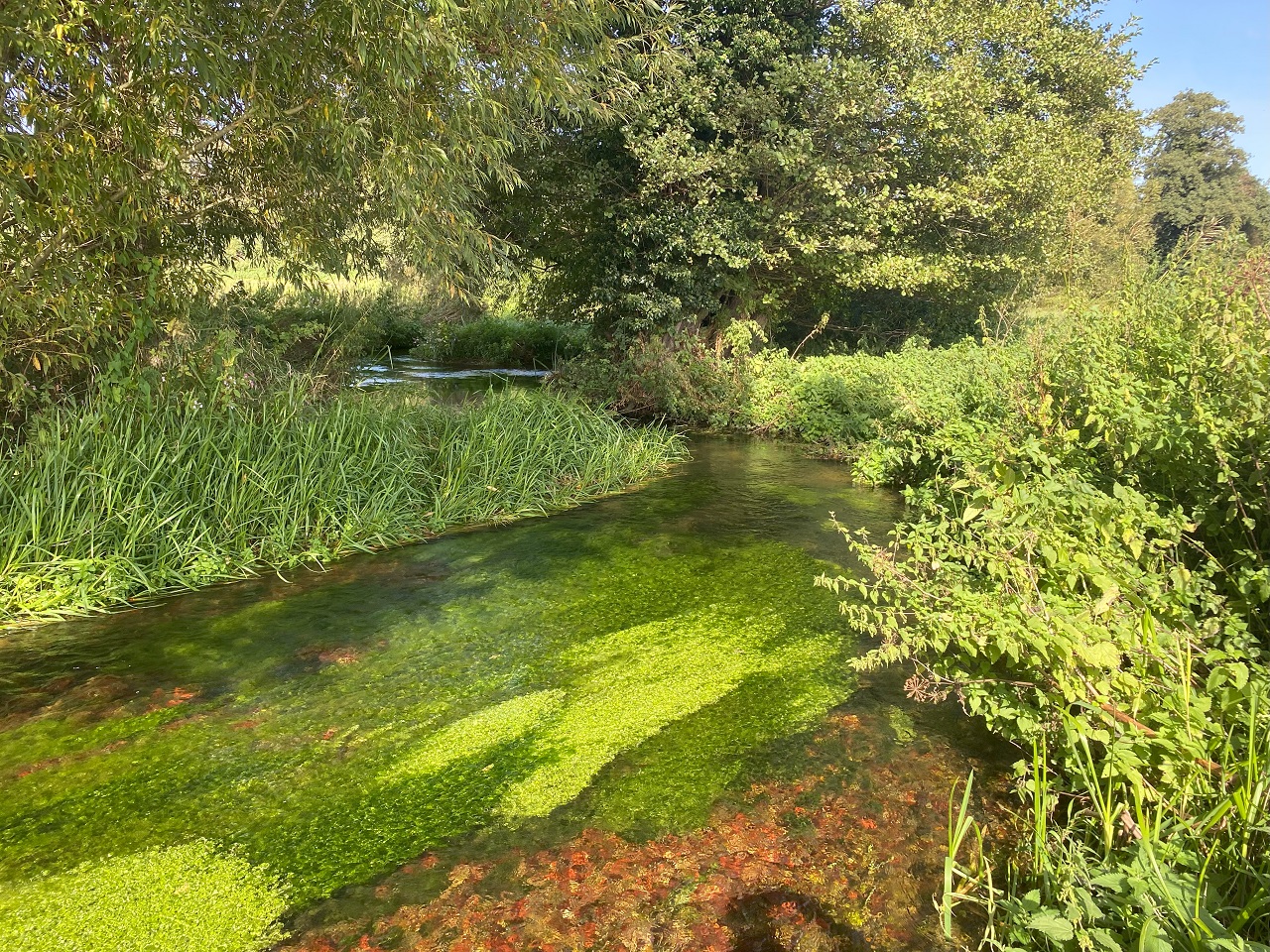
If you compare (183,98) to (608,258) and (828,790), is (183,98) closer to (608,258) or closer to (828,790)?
(828,790)

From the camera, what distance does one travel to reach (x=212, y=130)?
5.36 meters

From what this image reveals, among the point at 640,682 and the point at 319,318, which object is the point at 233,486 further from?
the point at 319,318

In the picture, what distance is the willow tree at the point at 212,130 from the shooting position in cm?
414

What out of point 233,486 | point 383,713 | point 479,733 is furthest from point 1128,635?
point 233,486

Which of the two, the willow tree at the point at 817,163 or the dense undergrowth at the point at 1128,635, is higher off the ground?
the willow tree at the point at 817,163

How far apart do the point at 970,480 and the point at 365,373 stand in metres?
8.68

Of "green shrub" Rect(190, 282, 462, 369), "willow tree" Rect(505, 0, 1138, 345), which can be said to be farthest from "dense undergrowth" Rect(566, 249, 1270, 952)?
"willow tree" Rect(505, 0, 1138, 345)

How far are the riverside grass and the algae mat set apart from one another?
327mm

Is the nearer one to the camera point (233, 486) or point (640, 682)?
point (640, 682)

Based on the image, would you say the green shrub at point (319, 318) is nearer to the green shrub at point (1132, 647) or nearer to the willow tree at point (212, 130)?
the willow tree at point (212, 130)

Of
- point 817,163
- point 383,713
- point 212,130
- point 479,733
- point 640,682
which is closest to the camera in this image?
point 479,733

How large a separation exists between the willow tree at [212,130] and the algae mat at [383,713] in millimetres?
2119

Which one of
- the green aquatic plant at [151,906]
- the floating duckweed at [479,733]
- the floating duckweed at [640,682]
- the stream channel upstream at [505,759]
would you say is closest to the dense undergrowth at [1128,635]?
the stream channel upstream at [505,759]

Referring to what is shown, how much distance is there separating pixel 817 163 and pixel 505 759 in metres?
10.2
